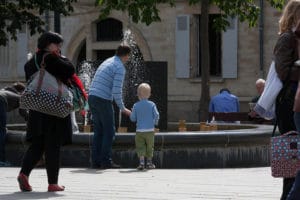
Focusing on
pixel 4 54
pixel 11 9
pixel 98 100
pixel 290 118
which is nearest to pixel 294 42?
pixel 290 118

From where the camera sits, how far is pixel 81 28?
34.2 meters

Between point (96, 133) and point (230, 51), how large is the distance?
18563 millimetres

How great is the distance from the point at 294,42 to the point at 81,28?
27.0 meters

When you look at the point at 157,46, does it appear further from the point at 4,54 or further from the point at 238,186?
the point at 238,186

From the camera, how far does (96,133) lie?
42.5 feet

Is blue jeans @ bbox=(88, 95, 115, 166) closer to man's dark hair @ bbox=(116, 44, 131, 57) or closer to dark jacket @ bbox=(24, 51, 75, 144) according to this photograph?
man's dark hair @ bbox=(116, 44, 131, 57)

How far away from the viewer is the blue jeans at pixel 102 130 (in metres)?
12.8

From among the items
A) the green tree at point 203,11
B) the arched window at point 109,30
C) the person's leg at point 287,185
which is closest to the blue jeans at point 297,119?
the person's leg at point 287,185

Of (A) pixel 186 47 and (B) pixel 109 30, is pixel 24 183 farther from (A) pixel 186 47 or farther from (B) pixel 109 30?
(B) pixel 109 30

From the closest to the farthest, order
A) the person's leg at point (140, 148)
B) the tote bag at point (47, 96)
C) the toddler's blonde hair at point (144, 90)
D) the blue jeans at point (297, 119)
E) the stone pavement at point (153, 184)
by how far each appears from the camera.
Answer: the blue jeans at point (297, 119) < the stone pavement at point (153, 184) < the tote bag at point (47, 96) < the person's leg at point (140, 148) < the toddler's blonde hair at point (144, 90)

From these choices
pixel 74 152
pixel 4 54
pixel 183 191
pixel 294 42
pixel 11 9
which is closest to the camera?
pixel 294 42

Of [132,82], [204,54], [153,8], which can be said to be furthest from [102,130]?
[153,8]

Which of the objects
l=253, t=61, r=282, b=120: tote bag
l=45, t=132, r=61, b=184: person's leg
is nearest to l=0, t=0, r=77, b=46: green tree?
l=45, t=132, r=61, b=184: person's leg

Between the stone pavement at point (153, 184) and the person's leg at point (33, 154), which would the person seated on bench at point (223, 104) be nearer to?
the stone pavement at point (153, 184)
